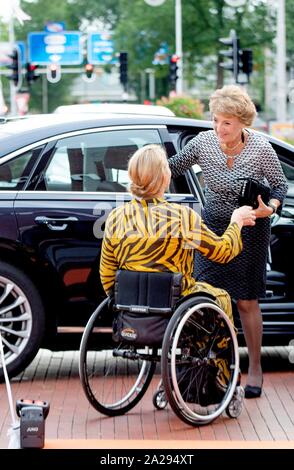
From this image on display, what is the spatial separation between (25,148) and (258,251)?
1531mm

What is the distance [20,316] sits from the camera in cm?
755

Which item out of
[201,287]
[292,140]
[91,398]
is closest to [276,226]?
[201,287]

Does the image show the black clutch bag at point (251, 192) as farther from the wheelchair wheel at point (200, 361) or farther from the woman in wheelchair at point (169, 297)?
the wheelchair wheel at point (200, 361)

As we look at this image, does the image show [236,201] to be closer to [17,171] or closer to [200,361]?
[200,361]

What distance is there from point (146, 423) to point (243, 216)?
118 centimetres

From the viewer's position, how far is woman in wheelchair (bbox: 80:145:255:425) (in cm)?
635

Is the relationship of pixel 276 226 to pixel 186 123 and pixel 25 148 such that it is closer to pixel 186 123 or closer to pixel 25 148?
pixel 186 123

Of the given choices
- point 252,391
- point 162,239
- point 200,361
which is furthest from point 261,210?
point 252,391

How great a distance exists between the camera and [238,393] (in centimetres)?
673

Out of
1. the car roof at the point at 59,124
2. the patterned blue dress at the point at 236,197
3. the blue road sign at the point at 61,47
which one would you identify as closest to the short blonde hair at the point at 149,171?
the patterned blue dress at the point at 236,197

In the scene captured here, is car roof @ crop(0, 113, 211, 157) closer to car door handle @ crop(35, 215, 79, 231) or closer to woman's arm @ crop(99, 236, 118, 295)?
car door handle @ crop(35, 215, 79, 231)

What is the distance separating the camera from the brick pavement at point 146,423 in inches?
227

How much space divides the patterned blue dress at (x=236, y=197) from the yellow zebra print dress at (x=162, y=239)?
2.30 feet

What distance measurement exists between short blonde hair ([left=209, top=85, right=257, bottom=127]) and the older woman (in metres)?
0.69
